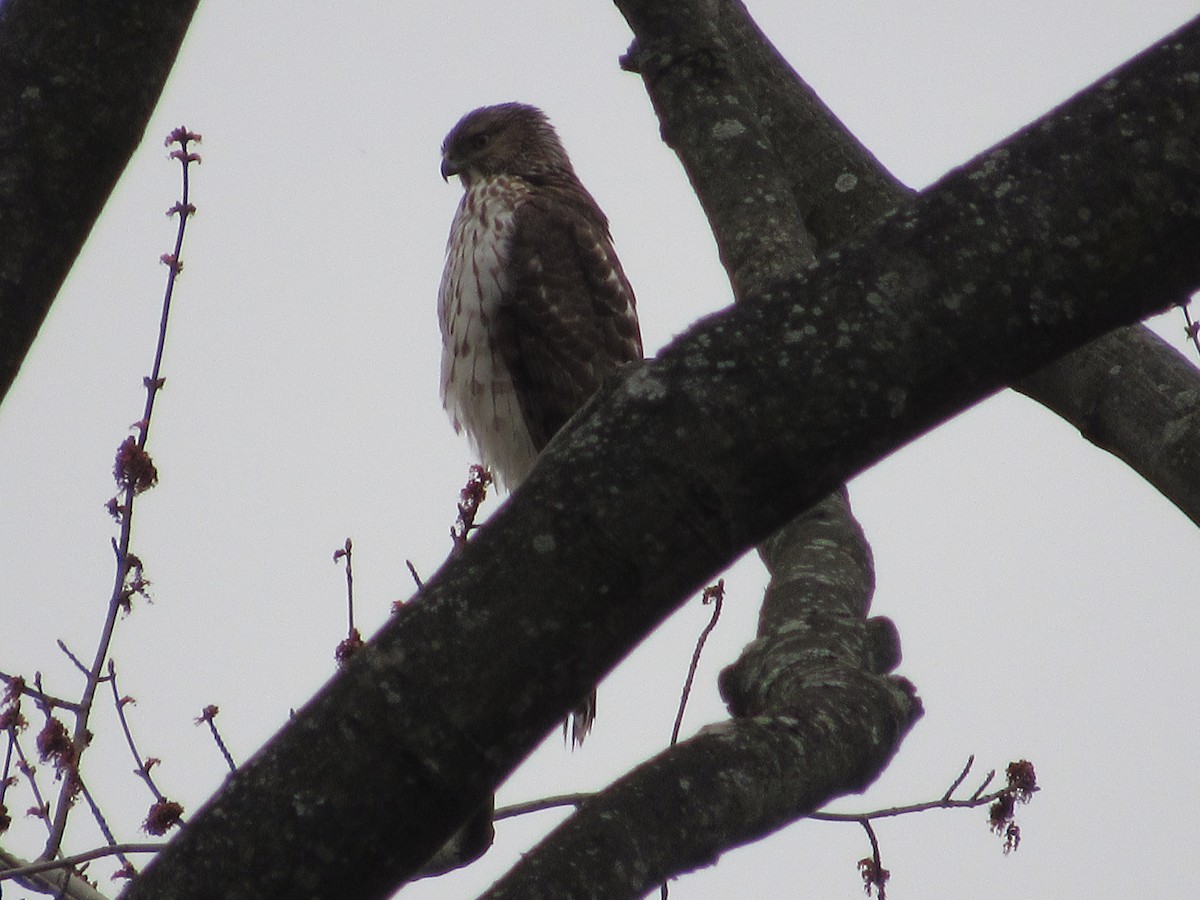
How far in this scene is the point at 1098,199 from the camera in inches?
55.9

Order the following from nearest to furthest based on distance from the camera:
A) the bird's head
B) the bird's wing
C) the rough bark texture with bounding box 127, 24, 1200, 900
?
the rough bark texture with bounding box 127, 24, 1200, 900
the bird's wing
the bird's head

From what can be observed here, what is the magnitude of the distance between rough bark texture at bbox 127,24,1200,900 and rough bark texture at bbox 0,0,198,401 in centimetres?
66

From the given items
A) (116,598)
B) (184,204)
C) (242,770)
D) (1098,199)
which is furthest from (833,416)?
(184,204)

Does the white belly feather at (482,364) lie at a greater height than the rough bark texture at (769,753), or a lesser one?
greater

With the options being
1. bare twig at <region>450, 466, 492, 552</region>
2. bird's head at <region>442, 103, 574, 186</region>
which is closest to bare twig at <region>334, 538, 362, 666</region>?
bare twig at <region>450, 466, 492, 552</region>

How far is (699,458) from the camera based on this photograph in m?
1.41

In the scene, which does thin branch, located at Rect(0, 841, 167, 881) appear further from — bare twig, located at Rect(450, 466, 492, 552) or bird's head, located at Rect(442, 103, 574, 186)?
bird's head, located at Rect(442, 103, 574, 186)

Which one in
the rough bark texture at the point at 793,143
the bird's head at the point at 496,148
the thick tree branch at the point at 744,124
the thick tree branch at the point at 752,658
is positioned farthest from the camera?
the bird's head at the point at 496,148

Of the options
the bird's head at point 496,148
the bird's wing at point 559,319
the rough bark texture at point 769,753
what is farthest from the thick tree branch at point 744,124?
the bird's head at point 496,148

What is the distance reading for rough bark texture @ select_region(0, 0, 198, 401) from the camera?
5.60 ft

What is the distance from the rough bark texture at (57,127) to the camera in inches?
67.2

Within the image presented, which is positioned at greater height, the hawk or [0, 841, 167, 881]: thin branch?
the hawk

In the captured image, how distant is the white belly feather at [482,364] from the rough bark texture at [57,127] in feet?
11.8

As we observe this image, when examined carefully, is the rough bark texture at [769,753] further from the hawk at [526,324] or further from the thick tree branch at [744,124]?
the hawk at [526,324]
